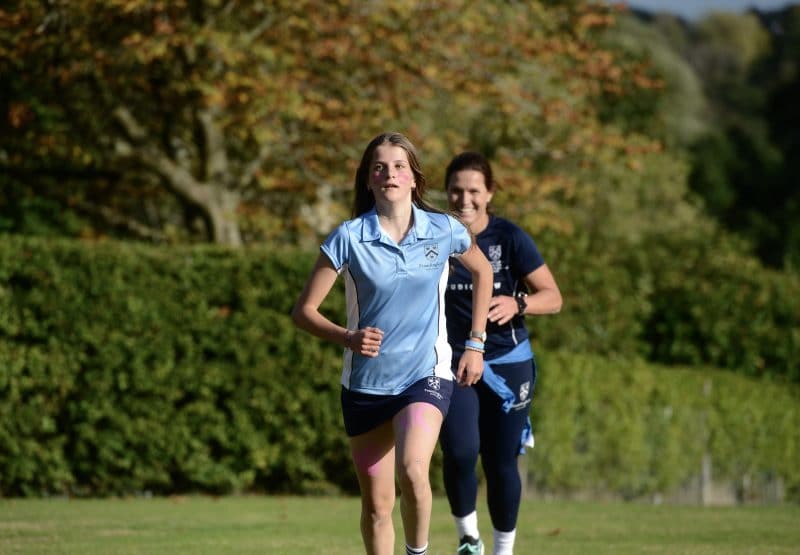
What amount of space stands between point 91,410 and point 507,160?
7370mm

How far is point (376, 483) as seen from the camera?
5.67 meters

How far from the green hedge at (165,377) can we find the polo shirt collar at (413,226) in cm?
757

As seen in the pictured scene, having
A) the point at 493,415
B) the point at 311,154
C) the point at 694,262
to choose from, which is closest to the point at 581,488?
the point at 311,154

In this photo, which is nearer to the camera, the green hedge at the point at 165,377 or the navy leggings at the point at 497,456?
the navy leggings at the point at 497,456

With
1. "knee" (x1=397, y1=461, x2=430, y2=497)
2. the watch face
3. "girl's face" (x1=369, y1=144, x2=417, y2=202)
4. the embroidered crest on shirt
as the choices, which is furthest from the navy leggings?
"girl's face" (x1=369, y1=144, x2=417, y2=202)

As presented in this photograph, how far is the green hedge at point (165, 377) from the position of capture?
41.7ft

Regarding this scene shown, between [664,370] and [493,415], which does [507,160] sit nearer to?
[664,370]

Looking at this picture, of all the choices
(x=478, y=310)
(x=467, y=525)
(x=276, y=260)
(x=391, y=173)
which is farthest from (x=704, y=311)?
(x=391, y=173)

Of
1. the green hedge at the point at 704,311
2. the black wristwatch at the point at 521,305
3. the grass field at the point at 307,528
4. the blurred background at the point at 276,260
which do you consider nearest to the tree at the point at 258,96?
the blurred background at the point at 276,260

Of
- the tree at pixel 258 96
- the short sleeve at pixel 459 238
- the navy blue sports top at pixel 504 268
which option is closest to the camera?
the short sleeve at pixel 459 238

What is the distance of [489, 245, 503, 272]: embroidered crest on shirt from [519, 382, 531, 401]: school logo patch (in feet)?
2.18

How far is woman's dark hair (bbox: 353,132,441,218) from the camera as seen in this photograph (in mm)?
5891

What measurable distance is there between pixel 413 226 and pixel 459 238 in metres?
0.27

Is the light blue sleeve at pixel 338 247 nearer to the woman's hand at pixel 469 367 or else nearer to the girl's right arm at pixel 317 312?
the girl's right arm at pixel 317 312
